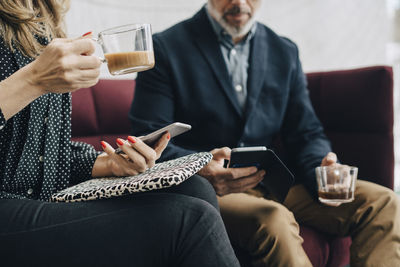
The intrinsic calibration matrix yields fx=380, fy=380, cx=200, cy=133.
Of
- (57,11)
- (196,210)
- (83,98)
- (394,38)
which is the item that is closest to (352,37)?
(394,38)

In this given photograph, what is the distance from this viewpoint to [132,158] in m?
0.90

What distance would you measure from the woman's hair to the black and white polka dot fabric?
3 cm

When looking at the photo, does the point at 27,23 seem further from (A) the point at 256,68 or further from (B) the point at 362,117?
(B) the point at 362,117

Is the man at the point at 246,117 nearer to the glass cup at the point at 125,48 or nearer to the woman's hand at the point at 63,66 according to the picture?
the glass cup at the point at 125,48

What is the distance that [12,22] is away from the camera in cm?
98

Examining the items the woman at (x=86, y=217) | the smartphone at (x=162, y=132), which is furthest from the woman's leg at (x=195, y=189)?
the smartphone at (x=162, y=132)

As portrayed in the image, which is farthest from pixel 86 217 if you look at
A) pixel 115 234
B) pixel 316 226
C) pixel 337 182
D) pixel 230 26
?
pixel 230 26

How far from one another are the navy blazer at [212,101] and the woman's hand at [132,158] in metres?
0.37

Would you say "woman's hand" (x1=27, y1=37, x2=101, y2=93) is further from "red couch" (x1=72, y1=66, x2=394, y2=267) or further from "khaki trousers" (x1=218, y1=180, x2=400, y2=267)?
"red couch" (x1=72, y1=66, x2=394, y2=267)

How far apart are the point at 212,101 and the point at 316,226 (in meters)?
0.59

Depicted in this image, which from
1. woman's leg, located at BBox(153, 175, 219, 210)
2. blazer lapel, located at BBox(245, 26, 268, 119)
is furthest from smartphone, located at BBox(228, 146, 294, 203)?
blazer lapel, located at BBox(245, 26, 268, 119)

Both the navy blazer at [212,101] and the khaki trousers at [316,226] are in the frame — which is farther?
the navy blazer at [212,101]

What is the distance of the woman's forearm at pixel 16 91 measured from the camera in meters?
0.77

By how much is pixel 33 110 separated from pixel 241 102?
0.79m
